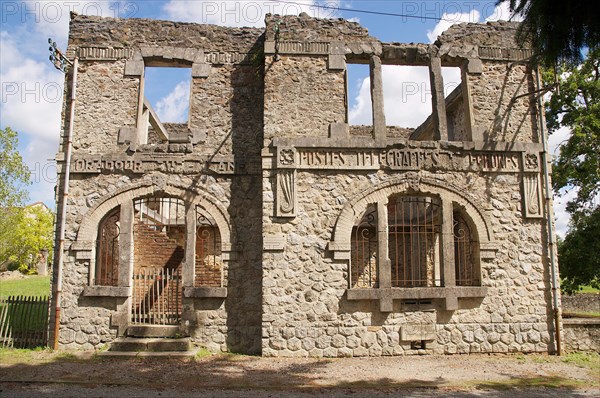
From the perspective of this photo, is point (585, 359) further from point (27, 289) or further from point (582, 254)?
point (27, 289)

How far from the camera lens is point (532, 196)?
10430mm

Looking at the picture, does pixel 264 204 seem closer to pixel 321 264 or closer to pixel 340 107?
pixel 321 264

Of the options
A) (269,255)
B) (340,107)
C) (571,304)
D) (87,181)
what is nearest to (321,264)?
(269,255)

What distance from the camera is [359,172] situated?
1015cm

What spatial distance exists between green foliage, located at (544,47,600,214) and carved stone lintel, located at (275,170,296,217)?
916cm

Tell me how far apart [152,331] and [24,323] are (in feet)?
9.64

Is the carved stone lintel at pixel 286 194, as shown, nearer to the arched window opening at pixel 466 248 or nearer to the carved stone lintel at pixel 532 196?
the arched window opening at pixel 466 248

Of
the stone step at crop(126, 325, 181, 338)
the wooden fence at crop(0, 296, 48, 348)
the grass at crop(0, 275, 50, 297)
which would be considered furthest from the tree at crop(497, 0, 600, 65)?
the grass at crop(0, 275, 50, 297)

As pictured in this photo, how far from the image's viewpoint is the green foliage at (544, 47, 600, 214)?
47.5ft

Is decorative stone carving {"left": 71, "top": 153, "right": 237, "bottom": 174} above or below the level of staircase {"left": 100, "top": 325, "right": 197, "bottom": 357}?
above

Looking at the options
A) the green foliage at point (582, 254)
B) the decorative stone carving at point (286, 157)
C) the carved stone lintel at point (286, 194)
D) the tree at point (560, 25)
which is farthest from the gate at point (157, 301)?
the green foliage at point (582, 254)

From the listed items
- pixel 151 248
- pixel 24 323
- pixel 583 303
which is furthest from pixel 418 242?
pixel 583 303

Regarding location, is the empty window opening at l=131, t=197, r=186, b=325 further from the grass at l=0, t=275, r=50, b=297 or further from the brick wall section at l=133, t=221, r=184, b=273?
the grass at l=0, t=275, r=50, b=297

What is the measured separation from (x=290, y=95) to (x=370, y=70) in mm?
1909
